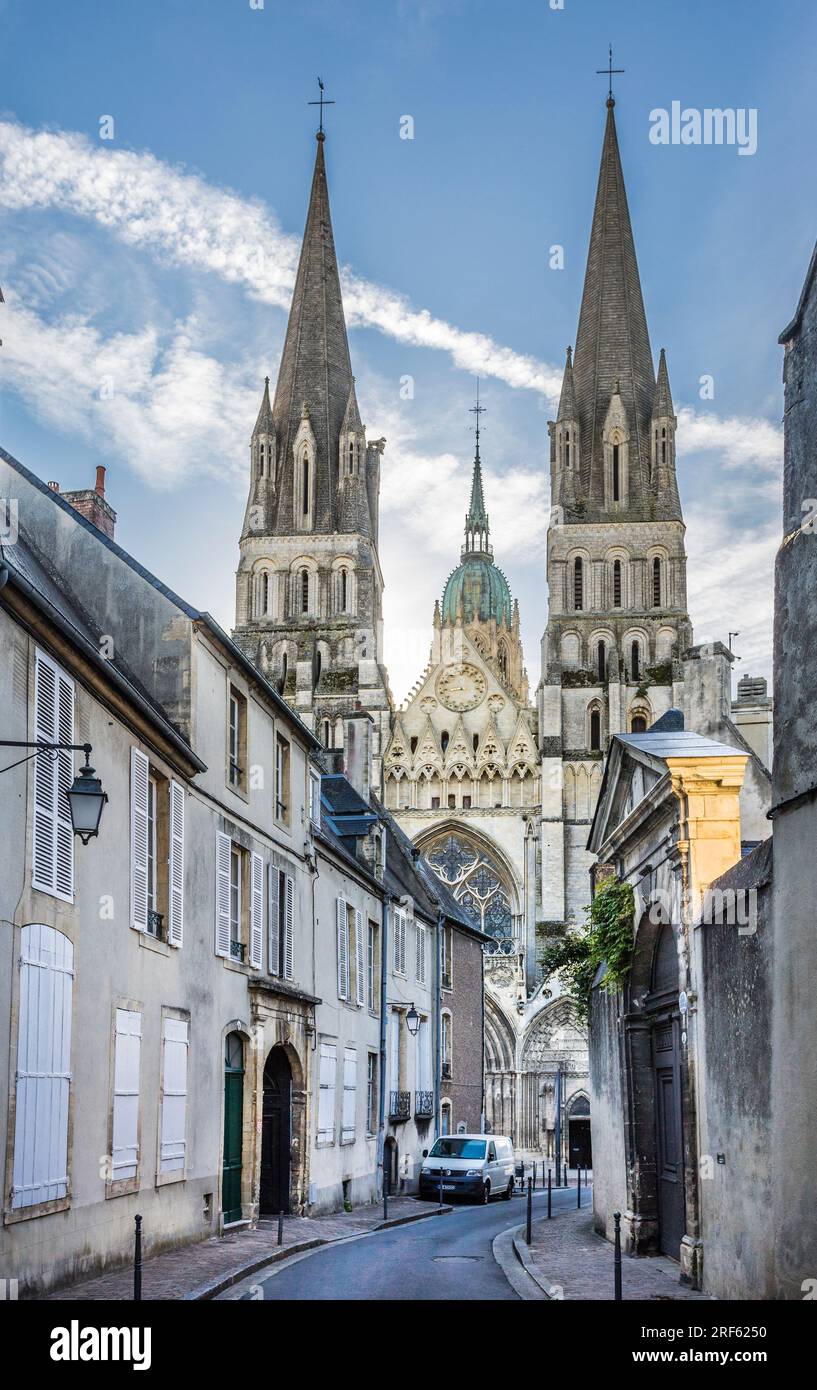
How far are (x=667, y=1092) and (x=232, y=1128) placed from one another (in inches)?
205

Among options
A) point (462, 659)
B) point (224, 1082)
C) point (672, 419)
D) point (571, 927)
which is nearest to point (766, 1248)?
point (224, 1082)

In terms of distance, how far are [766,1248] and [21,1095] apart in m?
5.55

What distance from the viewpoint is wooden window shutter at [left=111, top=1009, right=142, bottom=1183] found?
1366 cm

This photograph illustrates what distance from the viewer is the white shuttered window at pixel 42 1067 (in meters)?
11.3

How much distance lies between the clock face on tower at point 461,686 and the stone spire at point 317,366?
10.8m

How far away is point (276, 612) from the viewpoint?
71.6 metres

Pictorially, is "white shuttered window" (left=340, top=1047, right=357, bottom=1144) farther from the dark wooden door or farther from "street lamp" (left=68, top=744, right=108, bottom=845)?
"street lamp" (left=68, top=744, right=108, bottom=845)

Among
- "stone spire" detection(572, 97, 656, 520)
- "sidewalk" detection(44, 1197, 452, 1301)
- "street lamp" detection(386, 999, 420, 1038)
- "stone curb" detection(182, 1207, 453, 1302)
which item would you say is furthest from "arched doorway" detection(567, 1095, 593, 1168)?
"sidewalk" detection(44, 1197, 452, 1301)

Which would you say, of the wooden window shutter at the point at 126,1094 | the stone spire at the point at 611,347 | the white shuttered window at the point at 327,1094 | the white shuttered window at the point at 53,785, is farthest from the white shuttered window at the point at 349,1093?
the stone spire at the point at 611,347

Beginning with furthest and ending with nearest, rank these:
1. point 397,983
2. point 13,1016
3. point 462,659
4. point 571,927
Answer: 1. point 462,659
2. point 571,927
3. point 397,983
4. point 13,1016

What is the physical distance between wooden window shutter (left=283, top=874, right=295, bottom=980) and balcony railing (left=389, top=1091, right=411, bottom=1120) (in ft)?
28.0

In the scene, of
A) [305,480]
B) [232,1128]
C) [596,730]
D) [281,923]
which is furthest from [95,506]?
[305,480]

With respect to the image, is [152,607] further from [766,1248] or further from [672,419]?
[672,419]
